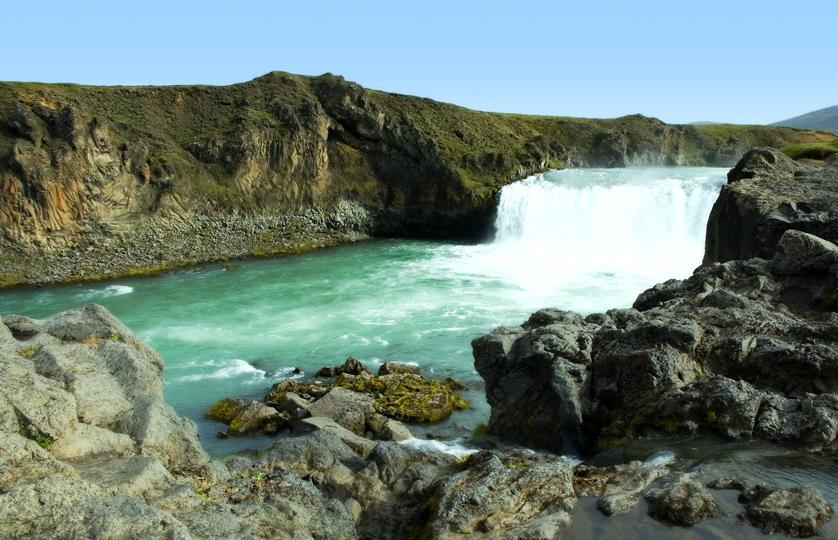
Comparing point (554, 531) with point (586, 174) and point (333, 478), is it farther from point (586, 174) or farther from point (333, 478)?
point (586, 174)

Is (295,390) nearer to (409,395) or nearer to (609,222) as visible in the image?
(409,395)

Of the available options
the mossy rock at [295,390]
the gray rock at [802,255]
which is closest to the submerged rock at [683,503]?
the gray rock at [802,255]

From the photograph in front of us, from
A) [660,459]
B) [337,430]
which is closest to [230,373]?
[337,430]

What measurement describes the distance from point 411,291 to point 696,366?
24305 millimetres

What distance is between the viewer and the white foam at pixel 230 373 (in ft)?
77.4

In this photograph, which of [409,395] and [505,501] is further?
[409,395]

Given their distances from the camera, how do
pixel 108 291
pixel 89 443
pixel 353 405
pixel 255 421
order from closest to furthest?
1. pixel 89 443
2. pixel 255 421
3. pixel 353 405
4. pixel 108 291

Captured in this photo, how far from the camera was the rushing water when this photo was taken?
25.4 meters

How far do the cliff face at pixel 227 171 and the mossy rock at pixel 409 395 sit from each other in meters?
27.5

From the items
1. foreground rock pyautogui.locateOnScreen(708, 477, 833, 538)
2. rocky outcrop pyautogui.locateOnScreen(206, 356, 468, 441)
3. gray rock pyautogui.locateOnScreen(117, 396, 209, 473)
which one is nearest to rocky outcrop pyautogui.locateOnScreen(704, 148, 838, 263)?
rocky outcrop pyautogui.locateOnScreen(206, 356, 468, 441)

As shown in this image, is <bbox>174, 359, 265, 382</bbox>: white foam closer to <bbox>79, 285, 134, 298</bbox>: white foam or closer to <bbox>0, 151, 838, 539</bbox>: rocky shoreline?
<bbox>0, 151, 838, 539</bbox>: rocky shoreline

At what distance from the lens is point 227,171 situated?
172ft

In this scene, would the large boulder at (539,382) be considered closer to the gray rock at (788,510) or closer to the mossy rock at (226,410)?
the gray rock at (788,510)

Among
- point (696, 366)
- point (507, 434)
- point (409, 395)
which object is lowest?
point (409, 395)
